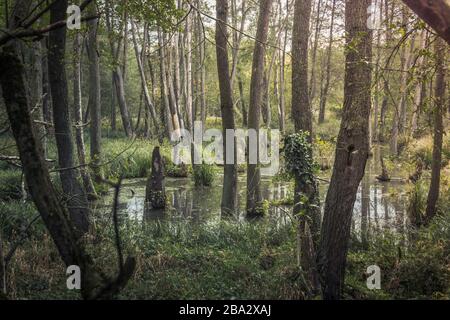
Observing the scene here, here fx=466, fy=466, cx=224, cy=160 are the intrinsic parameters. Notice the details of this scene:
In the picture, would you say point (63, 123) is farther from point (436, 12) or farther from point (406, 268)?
point (436, 12)

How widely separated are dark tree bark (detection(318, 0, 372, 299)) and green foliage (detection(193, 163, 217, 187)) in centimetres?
980

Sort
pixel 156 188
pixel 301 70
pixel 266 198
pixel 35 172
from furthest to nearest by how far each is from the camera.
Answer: pixel 266 198 → pixel 156 188 → pixel 301 70 → pixel 35 172

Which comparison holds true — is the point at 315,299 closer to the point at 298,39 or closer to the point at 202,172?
the point at 298,39

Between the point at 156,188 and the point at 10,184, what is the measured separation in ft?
12.5

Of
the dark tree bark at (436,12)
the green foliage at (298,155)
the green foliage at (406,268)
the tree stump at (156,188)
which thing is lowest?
the green foliage at (406,268)

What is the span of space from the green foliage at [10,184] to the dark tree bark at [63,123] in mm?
3859

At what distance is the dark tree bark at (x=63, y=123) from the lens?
773 centimetres

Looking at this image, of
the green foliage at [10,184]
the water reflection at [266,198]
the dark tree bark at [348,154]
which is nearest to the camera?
the dark tree bark at [348,154]

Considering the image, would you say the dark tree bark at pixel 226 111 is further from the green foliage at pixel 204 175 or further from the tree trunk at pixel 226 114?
the green foliage at pixel 204 175

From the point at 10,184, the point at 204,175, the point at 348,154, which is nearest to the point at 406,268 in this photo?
the point at 348,154

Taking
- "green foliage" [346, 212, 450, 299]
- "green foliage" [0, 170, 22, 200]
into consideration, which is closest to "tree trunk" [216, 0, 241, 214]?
"green foliage" [346, 212, 450, 299]

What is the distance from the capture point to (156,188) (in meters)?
12.6

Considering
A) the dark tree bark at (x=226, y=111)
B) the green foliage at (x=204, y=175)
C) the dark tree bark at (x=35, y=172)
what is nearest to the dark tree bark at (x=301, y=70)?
the dark tree bark at (x=226, y=111)

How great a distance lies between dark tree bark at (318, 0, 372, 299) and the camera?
545 centimetres
